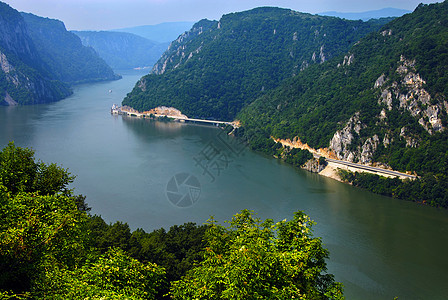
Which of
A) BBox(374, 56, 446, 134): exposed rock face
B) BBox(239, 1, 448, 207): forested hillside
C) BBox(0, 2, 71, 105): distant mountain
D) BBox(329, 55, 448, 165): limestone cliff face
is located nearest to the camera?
BBox(239, 1, 448, 207): forested hillside

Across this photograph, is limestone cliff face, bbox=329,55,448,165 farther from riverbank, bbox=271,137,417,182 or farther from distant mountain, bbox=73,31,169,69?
distant mountain, bbox=73,31,169,69

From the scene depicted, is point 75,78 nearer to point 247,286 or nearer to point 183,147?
point 183,147

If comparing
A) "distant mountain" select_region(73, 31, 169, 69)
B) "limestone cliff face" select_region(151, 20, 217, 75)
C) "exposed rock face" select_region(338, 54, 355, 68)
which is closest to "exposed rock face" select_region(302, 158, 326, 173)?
"exposed rock face" select_region(338, 54, 355, 68)

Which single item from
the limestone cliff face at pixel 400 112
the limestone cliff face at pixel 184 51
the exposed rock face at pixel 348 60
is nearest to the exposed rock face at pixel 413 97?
the limestone cliff face at pixel 400 112

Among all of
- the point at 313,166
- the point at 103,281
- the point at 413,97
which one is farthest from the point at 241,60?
the point at 103,281

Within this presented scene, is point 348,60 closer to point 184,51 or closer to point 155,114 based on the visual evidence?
point 155,114
